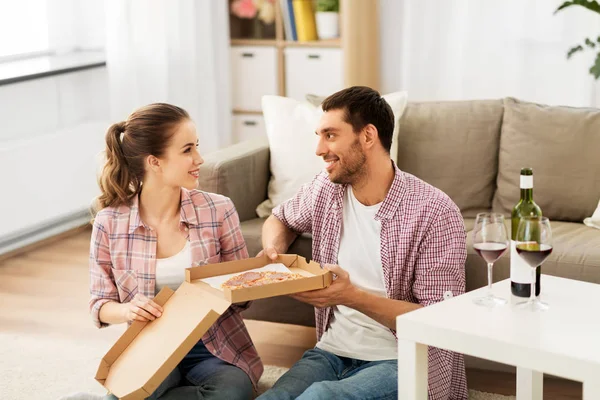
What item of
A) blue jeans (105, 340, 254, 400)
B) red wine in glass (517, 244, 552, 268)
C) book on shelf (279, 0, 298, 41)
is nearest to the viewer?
red wine in glass (517, 244, 552, 268)

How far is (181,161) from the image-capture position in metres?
2.45

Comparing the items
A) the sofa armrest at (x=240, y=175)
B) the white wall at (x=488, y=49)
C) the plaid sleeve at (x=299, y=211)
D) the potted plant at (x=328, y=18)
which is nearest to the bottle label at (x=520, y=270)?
the plaid sleeve at (x=299, y=211)

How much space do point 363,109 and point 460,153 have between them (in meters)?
1.00

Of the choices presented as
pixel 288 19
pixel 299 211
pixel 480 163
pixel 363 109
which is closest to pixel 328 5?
pixel 288 19

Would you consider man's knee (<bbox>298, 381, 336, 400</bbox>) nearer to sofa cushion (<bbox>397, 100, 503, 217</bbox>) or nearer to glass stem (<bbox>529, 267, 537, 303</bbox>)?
glass stem (<bbox>529, 267, 537, 303</bbox>)

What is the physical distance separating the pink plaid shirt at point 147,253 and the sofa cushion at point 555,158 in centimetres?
118

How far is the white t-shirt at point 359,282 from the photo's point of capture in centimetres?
242

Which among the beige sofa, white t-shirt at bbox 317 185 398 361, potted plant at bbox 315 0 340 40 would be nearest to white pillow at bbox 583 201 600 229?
the beige sofa

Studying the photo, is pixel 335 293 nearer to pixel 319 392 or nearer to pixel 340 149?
pixel 319 392

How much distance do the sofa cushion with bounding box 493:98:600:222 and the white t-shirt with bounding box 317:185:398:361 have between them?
946mm

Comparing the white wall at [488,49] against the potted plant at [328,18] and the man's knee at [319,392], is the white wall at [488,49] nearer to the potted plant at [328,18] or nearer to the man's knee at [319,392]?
the potted plant at [328,18]

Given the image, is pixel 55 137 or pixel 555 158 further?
pixel 55 137

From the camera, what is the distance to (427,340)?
1.97 m

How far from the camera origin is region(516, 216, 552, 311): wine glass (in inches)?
76.3
